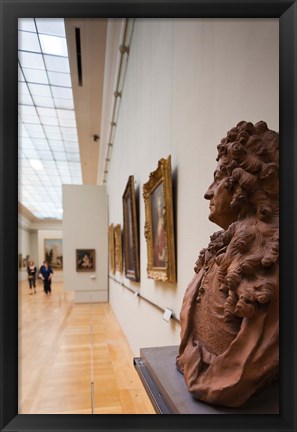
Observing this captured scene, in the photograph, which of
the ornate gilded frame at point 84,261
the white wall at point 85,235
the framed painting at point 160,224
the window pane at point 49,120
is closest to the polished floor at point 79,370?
the framed painting at point 160,224

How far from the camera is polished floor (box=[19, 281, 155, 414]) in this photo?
4.54 m

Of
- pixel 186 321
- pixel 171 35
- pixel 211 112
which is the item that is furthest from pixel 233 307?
pixel 171 35

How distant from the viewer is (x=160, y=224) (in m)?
3.85

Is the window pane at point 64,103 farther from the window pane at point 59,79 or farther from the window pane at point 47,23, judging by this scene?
the window pane at point 47,23

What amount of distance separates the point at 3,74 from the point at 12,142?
31 cm

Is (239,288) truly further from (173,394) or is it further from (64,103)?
(64,103)

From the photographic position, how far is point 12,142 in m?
1.39

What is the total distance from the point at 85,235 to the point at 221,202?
15.7 metres

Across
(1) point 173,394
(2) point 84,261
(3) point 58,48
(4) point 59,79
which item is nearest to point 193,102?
(1) point 173,394

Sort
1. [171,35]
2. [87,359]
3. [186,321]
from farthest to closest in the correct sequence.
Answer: [87,359] → [171,35] → [186,321]

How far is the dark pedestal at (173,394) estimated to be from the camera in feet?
4.08

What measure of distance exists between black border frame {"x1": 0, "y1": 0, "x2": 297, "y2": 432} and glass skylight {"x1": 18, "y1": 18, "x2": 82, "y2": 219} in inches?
4.0
